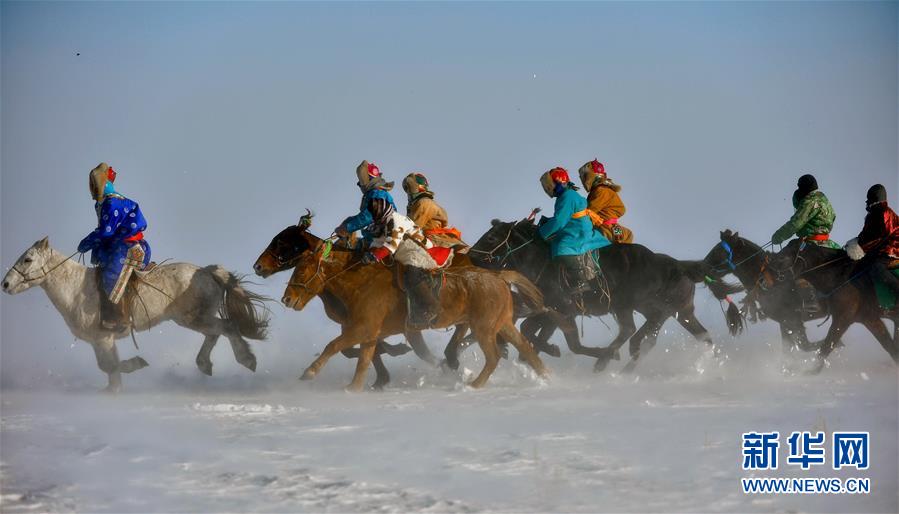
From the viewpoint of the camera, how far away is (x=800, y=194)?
48.7 ft

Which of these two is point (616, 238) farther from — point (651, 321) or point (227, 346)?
point (227, 346)

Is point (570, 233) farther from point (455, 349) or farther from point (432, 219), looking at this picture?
point (455, 349)

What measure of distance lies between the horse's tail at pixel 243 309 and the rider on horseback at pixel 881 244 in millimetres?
7170

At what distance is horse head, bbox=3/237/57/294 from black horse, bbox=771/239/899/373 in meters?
8.78

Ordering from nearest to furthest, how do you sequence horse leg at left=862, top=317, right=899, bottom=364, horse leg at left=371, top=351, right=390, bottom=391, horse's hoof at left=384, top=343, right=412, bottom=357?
horse leg at left=371, top=351, right=390, bottom=391, horse's hoof at left=384, top=343, right=412, bottom=357, horse leg at left=862, top=317, right=899, bottom=364

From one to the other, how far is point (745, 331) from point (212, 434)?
9.52m

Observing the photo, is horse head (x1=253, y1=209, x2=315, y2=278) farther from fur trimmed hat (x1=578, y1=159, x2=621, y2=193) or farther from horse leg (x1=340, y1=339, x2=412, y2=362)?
fur trimmed hat (x1=578, y1=159, x2=621, y2=193)

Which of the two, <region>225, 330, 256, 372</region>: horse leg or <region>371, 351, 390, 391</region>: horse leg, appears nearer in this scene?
<region>371, 351, 390, 391</region>: horse leg

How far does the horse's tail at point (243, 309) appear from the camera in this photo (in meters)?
13.5

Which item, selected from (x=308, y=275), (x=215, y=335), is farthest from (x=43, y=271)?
(x=308, y=275)

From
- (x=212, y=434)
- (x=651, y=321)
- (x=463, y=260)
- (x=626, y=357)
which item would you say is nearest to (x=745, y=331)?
(x=626, y=357)

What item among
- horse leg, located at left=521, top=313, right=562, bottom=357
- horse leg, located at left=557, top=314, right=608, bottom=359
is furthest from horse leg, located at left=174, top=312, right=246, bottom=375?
horse leg, located at left=557, top=314, right=608, bottom=359

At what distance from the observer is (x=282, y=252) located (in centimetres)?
1260

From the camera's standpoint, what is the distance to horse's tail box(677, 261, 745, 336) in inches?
566
